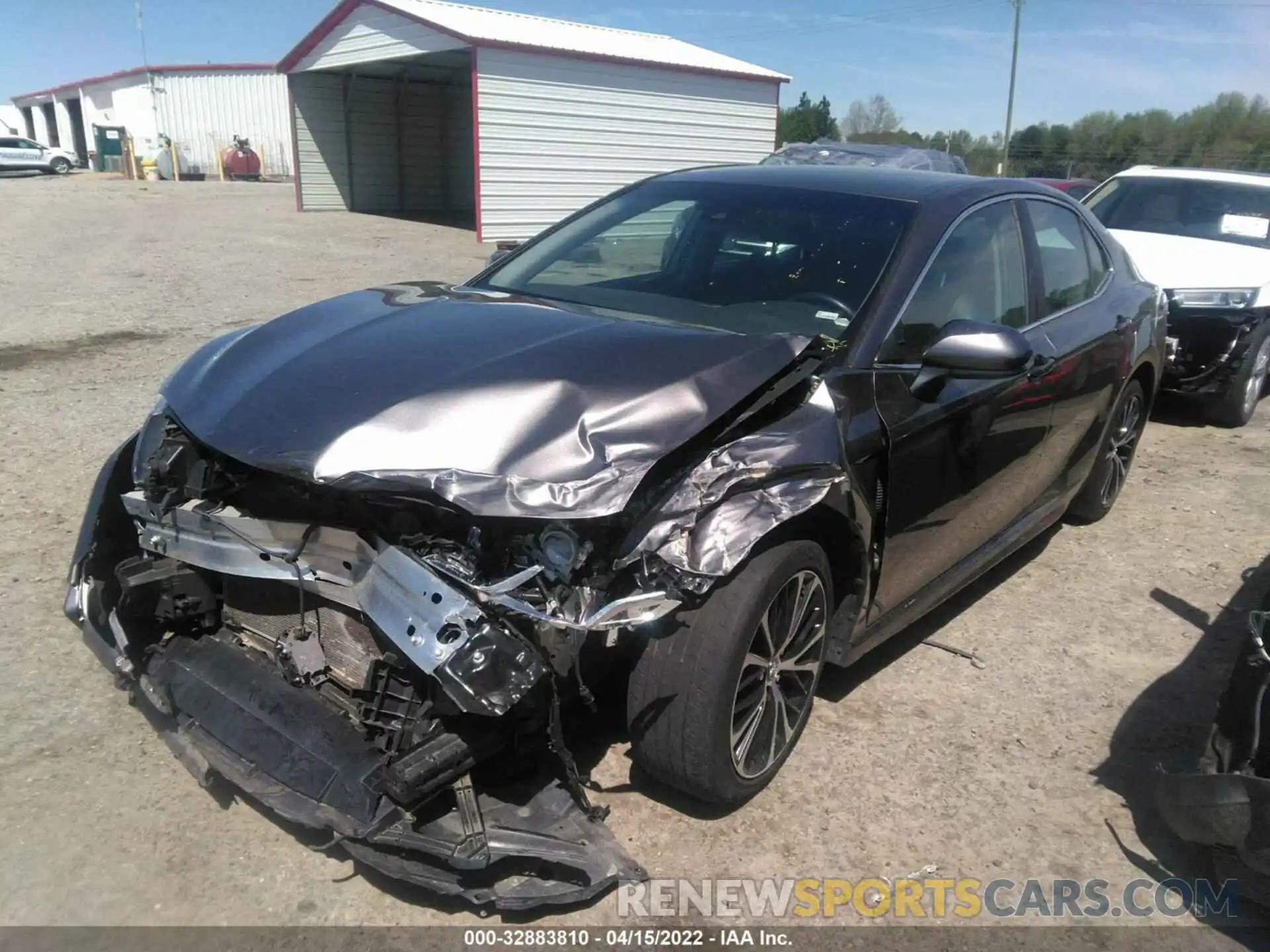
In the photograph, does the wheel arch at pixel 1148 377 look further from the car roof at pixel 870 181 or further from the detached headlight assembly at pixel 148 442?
the detached headlight assembly at pixel 148 442

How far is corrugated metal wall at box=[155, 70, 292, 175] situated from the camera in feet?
132

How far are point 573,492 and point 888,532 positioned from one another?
1.21 meters

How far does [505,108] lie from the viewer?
57.0 feet

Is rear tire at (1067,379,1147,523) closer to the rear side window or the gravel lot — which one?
the gravel lot

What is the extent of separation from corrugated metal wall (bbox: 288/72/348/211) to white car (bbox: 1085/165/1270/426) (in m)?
18.6

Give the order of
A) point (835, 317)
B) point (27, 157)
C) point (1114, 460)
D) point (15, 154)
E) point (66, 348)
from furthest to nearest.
Answer: point (27, 157), point (15, 154), point (66, 348), point (1114, 460), point (835, 317)

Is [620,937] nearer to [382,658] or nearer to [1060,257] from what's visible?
[382,658]

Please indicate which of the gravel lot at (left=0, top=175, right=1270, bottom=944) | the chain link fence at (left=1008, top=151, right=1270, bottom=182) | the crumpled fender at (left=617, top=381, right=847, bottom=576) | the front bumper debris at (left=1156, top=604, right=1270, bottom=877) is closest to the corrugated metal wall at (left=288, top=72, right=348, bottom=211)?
the gravel lot at (left=0, top=175, right=1270, bottom=944)

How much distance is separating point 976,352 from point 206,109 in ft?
149

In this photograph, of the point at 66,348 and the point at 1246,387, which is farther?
the point at 66,348

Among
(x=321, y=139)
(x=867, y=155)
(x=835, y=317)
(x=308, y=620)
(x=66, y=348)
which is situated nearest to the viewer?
(x=308, y=620)

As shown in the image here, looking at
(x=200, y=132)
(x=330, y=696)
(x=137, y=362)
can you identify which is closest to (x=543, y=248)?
(x=330, y=696)

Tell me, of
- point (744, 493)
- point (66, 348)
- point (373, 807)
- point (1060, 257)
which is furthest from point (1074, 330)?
point (66, 348)

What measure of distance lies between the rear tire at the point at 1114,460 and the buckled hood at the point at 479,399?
286 centimetres
